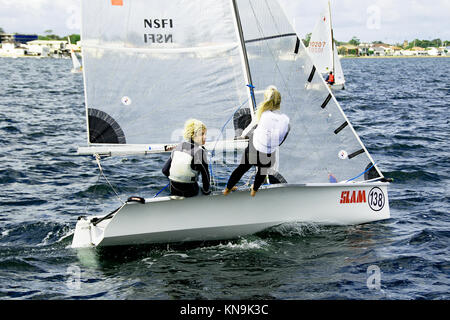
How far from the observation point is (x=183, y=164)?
20.8 ft

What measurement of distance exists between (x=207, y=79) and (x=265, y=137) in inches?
58.3

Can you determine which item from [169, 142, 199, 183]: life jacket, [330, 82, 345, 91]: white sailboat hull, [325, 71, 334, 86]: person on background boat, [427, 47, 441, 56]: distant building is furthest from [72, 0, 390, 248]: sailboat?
[427, 47, 441, 56]: distant building

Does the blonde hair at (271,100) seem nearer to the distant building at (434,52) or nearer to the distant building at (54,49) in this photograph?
the distant building at (54,49)

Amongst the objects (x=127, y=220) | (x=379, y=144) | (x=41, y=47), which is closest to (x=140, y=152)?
(x=127, y=220)

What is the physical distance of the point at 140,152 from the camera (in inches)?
277

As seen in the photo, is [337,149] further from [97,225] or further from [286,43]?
[97,225]

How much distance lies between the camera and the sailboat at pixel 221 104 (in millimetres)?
6906

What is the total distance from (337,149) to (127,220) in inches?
114

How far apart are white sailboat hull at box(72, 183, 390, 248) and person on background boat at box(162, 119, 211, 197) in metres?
0.14

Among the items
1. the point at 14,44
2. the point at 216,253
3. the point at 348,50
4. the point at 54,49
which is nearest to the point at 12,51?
the point at 54,49

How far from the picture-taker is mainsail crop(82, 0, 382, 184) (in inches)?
278

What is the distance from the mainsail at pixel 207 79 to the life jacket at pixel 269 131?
1036 mm

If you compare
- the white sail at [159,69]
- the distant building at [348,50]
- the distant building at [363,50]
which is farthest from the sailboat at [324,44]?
the distant building at [363,50]

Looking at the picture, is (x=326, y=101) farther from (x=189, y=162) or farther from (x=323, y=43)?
(x=323, y=43)
